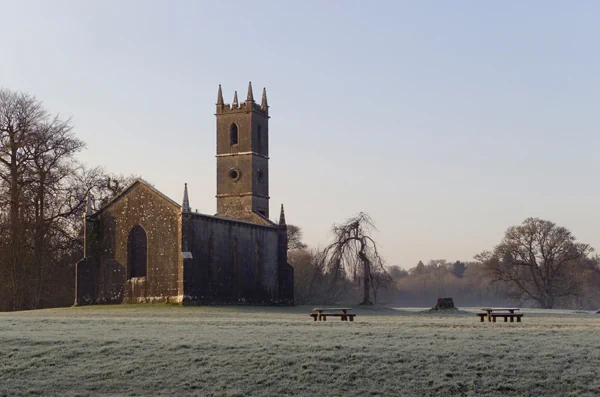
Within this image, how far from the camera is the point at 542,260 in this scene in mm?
92062

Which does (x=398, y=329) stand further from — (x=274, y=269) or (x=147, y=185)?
(x=274, y=269)

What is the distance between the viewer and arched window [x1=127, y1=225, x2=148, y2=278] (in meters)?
60.5

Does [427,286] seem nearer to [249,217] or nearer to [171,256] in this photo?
[249,217]

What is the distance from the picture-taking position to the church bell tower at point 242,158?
73438 mm

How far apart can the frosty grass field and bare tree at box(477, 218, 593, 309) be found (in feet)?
202

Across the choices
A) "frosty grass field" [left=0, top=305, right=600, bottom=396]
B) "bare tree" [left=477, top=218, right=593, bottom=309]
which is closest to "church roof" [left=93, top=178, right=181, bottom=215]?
"frosty grass field" [left=0, top=305, right=600, bottom=396]

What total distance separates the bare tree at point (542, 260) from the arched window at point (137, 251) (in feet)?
139

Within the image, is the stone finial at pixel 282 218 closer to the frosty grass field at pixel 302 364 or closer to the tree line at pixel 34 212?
the tree line at pixel 34 212

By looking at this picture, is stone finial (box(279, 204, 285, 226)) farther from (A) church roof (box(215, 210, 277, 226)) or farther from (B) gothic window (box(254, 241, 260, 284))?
(B) gothic window (box(254, 241, 260, 284))

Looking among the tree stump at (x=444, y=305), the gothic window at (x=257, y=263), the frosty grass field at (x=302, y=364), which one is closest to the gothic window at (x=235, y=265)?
the gothic window at (x=257, y=263)

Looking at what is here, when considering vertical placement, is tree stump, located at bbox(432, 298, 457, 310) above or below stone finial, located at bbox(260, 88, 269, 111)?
below

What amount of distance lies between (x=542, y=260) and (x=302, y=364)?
71812mm

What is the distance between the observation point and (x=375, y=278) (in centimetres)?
7138

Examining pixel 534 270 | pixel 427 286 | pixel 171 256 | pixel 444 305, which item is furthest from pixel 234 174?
pixel 427 286
